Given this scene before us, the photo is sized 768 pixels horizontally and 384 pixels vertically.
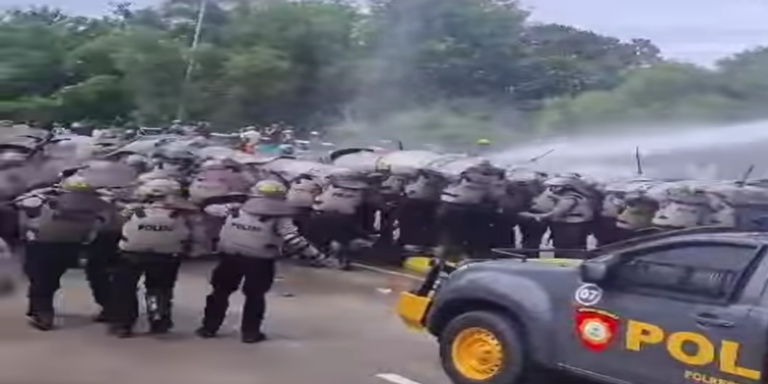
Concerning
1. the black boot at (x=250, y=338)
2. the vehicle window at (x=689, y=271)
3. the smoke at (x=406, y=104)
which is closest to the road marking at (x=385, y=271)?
the black boot at (x=250, y=338)

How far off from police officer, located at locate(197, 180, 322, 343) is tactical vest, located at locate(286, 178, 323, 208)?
429 cm

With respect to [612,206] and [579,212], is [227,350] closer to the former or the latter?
[579,212]

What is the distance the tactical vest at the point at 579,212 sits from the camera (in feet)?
46.6

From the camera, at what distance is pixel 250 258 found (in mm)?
9961

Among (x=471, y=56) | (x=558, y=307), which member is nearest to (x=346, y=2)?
(x=471, y=56)

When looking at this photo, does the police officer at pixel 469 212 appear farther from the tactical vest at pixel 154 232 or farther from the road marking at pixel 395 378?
the road marking at pixel 395 378

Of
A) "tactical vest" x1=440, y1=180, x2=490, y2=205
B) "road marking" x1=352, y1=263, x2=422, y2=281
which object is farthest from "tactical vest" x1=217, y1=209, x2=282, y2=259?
"tactical vest" x1=440, y1=180, x2=490, y2=205

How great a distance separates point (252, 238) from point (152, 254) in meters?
0.82

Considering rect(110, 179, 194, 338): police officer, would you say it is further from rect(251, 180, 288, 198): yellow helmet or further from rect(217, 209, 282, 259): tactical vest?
rect(251, 180, 288, 198): yellow helmet

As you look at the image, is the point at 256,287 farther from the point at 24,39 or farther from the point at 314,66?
the point at 314,66

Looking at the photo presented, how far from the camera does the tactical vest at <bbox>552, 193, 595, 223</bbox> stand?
14211mm

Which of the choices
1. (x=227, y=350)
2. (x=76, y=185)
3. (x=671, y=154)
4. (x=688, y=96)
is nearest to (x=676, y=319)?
(x=227, y=350)

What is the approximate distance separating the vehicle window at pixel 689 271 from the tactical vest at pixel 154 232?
3.95 metres

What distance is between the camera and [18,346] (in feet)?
31.6
